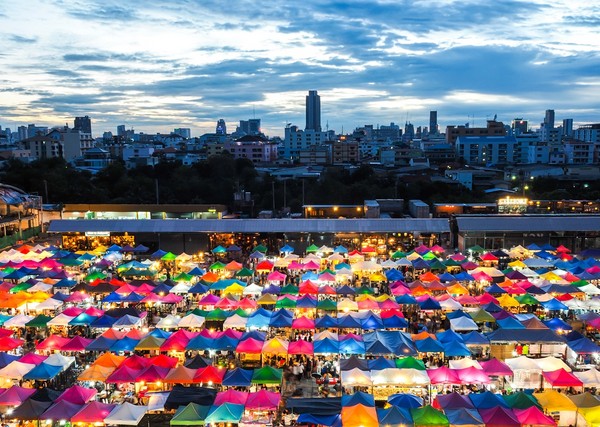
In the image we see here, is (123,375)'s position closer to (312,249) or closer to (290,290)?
(290,290)

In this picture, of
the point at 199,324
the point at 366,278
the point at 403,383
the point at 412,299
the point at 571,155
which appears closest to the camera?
the point at 403,383

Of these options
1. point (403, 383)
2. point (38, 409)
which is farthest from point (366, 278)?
point (38, 409)

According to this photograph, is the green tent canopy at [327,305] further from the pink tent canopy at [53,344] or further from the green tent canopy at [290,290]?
the pink tent canopy at [53,344]

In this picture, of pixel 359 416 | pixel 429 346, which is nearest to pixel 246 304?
pixel 429 346

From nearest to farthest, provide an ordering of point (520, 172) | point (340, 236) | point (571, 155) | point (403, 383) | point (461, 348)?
1. point (403, 383)
2. point (461, 348)
3. point (340, 236)
4. point (520, 172)
5. point (571, 155)

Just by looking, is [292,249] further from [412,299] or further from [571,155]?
[571,155]

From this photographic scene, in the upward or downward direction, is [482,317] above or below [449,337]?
below

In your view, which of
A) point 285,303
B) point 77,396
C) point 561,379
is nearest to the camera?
point 77,396
